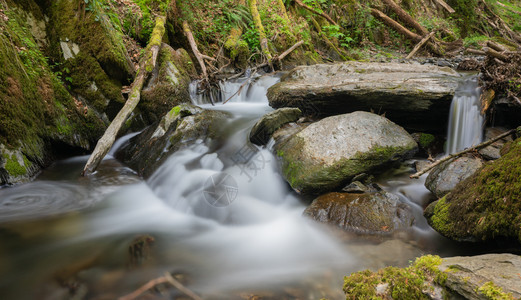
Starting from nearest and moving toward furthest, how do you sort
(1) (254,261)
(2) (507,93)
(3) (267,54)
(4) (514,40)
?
(1) (254,261) → (2) (507,93) → (3) (267,54) → (4) (514,40)

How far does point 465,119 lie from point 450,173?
1690mm

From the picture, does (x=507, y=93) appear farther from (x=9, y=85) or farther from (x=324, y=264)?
(x=9, y=85)

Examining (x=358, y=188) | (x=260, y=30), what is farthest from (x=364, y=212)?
(x=260, y=30)

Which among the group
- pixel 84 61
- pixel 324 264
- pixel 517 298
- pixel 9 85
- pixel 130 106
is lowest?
Answer: pixel 324 264

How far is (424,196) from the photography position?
4.15 meters

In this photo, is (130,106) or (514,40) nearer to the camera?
(130,106)

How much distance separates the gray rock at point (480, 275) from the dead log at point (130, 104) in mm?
5001

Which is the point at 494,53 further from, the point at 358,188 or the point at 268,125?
the point at 268,125

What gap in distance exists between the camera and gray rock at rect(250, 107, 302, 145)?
5.41 metres

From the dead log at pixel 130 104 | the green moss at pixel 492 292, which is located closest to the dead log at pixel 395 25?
the dead log at pixel 130 104

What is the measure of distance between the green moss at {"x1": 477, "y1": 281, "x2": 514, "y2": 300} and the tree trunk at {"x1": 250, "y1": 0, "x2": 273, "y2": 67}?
8.15m

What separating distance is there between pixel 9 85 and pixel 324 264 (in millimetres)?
5145

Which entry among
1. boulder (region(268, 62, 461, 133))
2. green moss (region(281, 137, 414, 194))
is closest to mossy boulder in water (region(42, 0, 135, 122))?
boulder (region(268, 62, 461, 133))

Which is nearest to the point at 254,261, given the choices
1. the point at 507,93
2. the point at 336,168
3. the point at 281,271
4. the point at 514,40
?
the point at 281,271
